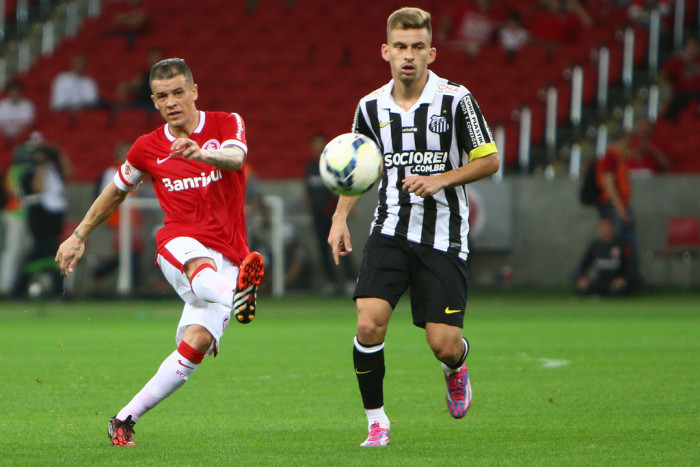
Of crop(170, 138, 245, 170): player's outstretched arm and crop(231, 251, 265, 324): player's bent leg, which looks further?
crop(231, 251, 265, 324): player's bent leg

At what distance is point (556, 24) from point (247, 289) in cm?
1600

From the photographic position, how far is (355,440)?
18.2 feet

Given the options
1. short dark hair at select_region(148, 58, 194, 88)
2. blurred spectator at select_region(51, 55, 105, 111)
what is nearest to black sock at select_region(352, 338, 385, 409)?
short dark hair at select_region(148, 58, 194, 88)

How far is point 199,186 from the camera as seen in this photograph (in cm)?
585

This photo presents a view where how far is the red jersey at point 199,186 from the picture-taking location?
19.2 feet

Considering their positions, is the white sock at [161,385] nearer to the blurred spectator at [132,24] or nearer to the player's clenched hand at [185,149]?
the player's clenched hand at [185,149]

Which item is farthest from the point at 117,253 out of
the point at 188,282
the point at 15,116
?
the point at 188,282

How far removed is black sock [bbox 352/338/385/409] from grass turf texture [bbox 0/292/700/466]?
246 mm

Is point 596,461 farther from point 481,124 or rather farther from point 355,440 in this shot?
point 481,124

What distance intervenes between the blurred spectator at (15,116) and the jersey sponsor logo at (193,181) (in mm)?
→ 14766

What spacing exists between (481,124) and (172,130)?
1619mm

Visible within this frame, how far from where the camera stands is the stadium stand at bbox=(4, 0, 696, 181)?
780 inches

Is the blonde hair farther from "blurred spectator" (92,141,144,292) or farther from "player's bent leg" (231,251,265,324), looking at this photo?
"blurred spectator" (92,141,144,292)

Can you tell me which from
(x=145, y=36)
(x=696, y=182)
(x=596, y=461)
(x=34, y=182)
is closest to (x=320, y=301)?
(x=34, y=182)
